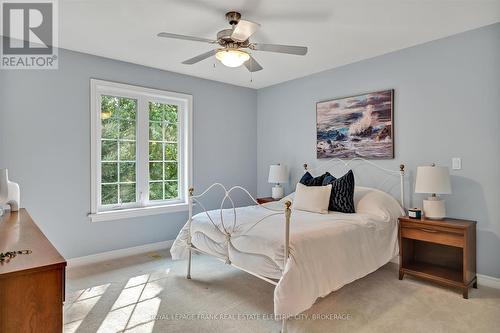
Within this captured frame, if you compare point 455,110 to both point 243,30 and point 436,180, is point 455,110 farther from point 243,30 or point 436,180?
point 243,30

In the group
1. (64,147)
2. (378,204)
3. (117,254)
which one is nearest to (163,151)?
(64,147)

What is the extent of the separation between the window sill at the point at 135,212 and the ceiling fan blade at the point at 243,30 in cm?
257

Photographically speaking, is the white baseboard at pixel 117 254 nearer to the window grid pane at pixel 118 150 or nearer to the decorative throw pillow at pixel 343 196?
the window grid pane at pixel 118 150

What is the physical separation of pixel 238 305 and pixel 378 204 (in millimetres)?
1796

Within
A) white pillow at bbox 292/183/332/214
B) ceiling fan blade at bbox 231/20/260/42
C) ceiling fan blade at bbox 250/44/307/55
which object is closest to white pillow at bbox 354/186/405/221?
white pillow at bbox 292/183/332/214

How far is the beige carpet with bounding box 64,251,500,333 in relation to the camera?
2.20 m

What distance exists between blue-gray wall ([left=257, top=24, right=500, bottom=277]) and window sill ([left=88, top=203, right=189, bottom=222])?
9.22ft

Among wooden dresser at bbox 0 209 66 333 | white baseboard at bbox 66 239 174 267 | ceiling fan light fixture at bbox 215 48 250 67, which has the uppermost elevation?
ceiling fan light fixture at bbox 215 48 250 67

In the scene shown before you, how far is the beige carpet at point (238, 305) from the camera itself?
86.6 inches

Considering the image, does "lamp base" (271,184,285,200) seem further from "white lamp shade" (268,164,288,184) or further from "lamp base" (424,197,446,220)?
"lamp base" (424,197,446,220)

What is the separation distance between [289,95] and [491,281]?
10.9 feet

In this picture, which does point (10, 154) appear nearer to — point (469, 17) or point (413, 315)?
A: point (413, 315)

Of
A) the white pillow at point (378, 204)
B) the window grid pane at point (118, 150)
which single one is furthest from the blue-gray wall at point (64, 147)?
the white pillow at point (378, 204)

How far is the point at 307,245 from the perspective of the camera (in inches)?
88.4
